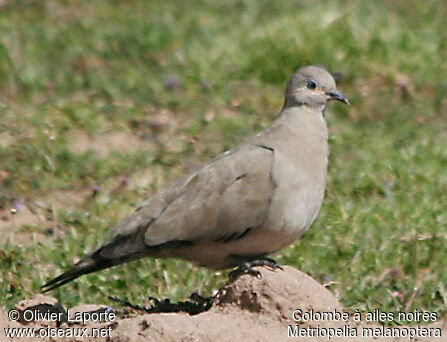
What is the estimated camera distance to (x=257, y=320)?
4371 millimetres

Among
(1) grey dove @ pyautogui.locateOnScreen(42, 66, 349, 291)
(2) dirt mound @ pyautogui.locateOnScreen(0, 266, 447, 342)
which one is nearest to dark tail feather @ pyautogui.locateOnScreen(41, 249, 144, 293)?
(1) grey dove @ pyautogui.locateOnScreen(42, 66, 349, 291)

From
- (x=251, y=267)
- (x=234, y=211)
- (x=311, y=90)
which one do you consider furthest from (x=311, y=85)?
(x=251, y=267)

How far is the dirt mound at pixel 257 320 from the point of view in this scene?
4145 millimetres

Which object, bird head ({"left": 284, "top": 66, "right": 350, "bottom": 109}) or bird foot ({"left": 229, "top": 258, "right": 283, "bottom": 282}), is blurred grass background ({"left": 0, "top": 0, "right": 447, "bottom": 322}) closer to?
bird foot ({"left": 229, "top": 258, "right": 283, "bottom": 282})

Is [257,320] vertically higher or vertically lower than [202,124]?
lower

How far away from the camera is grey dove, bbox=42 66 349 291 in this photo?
4777 mm

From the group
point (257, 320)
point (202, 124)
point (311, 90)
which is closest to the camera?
point (257, 320)

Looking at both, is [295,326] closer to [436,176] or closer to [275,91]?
[436,176]

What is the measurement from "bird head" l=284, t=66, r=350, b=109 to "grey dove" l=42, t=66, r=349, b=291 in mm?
249

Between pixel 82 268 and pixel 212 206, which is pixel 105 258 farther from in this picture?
pixel 212 206

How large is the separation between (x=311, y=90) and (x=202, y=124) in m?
2.08

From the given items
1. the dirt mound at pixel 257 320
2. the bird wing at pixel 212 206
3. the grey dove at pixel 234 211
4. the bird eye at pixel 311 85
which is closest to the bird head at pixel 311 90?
the bird eye at pixel 311 85

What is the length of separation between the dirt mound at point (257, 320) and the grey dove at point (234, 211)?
0.21 metres

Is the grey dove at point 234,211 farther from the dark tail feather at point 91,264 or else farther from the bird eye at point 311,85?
the bird eye at point 311,85
